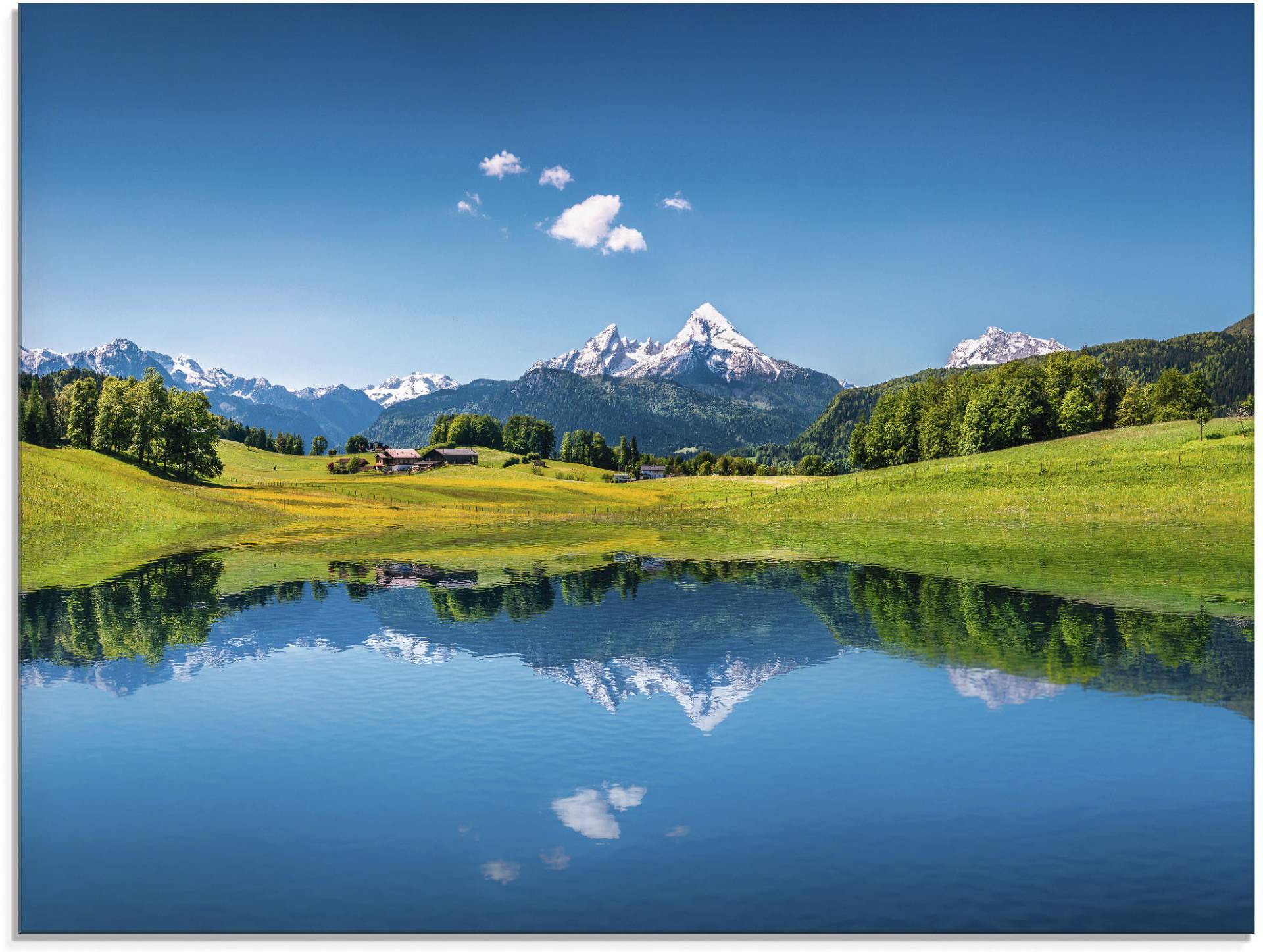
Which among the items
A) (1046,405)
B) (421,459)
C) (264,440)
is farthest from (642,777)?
(264,440)

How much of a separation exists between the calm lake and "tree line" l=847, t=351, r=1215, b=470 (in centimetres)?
6909

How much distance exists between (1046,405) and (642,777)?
8765 cm

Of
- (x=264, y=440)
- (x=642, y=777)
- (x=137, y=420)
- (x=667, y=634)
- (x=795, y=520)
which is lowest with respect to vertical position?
(x=642, y=777)

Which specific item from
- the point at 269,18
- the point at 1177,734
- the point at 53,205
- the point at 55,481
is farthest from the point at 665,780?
the point at 55,481

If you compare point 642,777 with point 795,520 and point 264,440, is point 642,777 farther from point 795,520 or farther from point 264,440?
point 264,440

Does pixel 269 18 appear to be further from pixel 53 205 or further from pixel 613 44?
pixel 53 205

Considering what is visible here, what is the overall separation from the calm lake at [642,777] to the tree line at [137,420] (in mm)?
60963

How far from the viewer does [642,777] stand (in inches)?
497

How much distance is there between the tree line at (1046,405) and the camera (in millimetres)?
85625

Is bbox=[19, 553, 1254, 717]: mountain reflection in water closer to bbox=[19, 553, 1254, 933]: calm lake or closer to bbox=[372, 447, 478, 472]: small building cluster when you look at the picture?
bbox=[19, 553, 1254, 933]: calm lake

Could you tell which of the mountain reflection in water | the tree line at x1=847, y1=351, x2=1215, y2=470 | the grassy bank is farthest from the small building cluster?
the mountain reflection in water

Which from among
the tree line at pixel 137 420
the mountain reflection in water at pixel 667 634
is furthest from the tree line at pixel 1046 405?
the tree line at pixel 137 420

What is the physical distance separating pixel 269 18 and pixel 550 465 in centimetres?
13834

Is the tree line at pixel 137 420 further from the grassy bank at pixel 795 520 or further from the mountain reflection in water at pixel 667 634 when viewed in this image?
the mountain reflection in water at pixel 667 634
